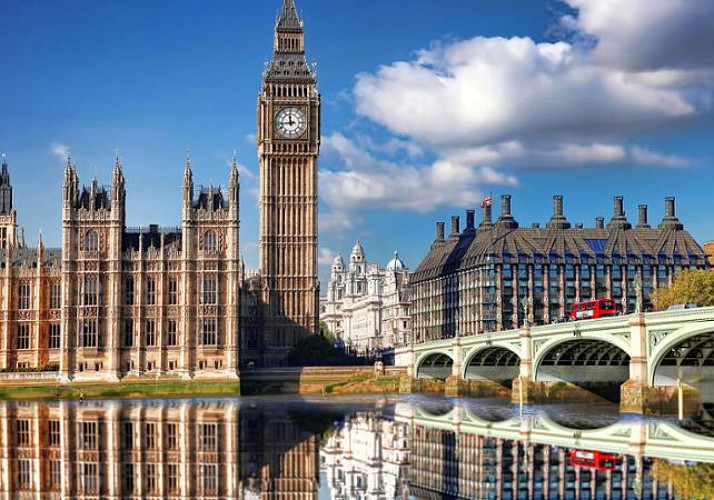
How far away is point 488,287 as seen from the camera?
550 feet

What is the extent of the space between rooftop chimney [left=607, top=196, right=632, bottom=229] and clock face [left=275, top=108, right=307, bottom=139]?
51330 mm

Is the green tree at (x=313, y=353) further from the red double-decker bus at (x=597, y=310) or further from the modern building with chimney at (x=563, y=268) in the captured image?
the red double-decker bus at (x=597, y=310)

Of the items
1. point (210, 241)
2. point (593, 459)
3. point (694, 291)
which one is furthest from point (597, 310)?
point (593, 459)

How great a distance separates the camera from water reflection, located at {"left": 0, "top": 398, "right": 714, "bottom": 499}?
4738 centimetres

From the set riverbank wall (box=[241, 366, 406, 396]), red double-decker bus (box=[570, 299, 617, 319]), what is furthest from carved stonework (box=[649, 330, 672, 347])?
riverbank wall (box=[241, 366, 406, 396])

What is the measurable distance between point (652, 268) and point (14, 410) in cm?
9717

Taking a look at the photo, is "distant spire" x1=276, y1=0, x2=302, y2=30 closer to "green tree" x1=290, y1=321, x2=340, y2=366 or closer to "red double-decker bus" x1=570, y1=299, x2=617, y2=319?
"green tree" x1=290, y1=321, x2=340, y2=366

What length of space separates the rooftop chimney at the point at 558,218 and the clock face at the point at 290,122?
43.5m

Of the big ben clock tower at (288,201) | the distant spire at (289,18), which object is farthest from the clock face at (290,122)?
the distant spire at (289,18)

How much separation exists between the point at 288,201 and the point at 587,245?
46.2 metres

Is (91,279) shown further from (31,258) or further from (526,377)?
(526,377)

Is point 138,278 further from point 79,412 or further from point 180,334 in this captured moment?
point 79,412

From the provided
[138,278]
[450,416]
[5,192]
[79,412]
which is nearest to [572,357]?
[450,416]

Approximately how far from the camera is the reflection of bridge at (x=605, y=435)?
5796 centimetres
